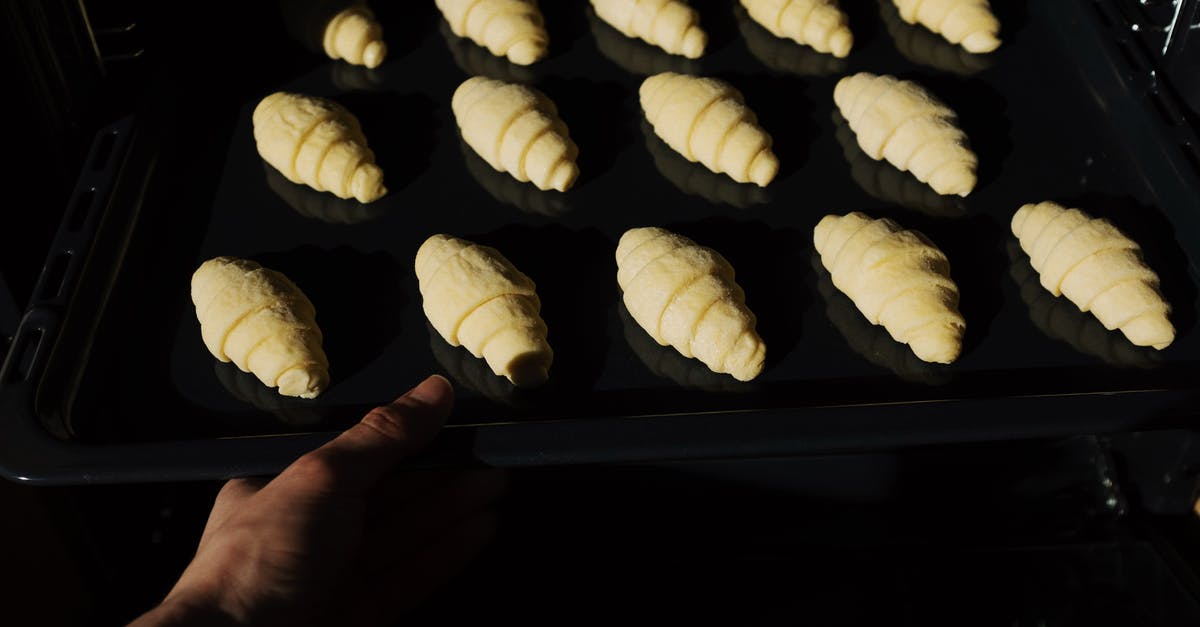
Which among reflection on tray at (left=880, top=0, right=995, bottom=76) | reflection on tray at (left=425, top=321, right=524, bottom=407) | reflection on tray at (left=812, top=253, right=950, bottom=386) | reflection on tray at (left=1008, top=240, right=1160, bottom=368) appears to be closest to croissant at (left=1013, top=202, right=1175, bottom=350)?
reflection on tray at (left=1008, top=240, right=1160, bottom=368)

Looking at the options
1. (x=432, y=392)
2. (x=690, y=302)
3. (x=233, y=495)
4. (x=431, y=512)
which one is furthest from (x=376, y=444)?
(x=690, y=302)

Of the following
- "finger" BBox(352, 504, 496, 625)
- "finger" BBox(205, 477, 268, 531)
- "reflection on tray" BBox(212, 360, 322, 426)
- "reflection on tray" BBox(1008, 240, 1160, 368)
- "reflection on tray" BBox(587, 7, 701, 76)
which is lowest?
"finger" BBox(352, 504, 496, 625)

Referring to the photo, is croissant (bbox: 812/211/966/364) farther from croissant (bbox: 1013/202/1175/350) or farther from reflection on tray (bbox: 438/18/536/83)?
reflection on tray (bbox: 438/18/536/83)

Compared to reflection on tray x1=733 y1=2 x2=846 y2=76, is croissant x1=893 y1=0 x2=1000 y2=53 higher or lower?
higher

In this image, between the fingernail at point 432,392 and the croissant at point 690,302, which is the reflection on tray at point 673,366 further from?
the fingernail at point 432,392

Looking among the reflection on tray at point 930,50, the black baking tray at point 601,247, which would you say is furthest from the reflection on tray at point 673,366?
the reflection on tray at point 930,50
